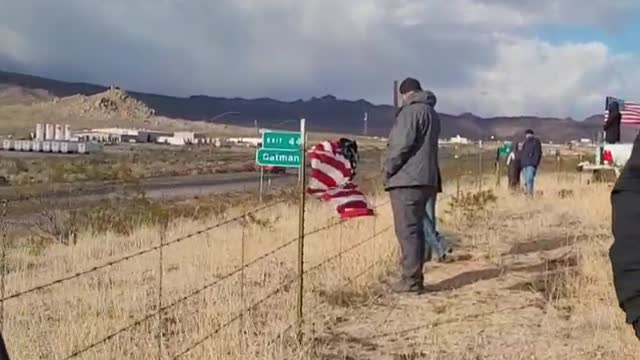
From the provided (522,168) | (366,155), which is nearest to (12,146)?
(366,155)

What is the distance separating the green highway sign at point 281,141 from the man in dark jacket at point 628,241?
4743 mm

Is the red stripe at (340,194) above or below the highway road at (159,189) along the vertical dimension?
above

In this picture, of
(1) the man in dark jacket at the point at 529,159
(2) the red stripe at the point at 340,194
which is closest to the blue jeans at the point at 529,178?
(1) the man in dark jacket at the point at 529,159

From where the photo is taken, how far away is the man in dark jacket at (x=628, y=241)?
7.37ft

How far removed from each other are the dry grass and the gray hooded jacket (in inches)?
38.6

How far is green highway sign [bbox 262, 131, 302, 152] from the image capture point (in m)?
7.02

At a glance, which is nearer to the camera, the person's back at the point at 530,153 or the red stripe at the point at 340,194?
the red stripe at the point at 340,194

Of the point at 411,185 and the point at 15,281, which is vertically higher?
the point at 411,185

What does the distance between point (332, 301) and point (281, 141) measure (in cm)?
153

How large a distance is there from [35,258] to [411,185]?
5157mm

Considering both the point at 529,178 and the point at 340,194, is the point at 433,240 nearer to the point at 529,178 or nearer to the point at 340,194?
the point at 340,194

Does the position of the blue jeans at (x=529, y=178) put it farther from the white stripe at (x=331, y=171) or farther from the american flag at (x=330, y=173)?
the white stripe at (x=331, y=171)

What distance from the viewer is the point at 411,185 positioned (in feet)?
27.3

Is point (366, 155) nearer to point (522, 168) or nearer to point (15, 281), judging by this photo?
point (522, 168)
